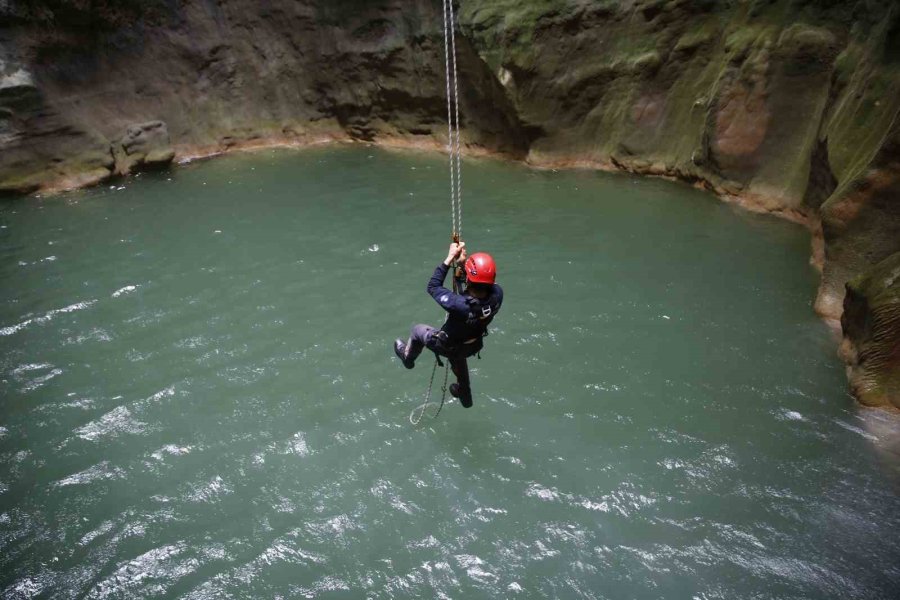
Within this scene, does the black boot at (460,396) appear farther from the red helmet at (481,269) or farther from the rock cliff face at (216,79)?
the rock cliff face at (216,79)

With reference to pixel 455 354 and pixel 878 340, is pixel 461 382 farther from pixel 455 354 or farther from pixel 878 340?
pixel 878 340

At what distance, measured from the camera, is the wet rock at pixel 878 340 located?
6113 millimetres

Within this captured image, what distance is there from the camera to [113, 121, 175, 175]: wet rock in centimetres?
1404

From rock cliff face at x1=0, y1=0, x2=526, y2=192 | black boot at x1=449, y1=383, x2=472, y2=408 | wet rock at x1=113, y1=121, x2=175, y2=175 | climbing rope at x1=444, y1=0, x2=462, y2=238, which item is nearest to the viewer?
black boot at x1=449, y1=383, x2=472, y2=408

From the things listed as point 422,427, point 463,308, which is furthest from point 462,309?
point 422,427

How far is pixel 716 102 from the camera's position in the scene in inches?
468

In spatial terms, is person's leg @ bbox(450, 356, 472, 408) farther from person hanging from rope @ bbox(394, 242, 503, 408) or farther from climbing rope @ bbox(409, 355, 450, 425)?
climbing rope @ bbox(409, 355, 450, 425)

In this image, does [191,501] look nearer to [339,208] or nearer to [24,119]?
[339,208]

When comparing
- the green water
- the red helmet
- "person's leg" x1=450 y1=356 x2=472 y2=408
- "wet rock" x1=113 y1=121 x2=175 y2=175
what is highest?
the red helmet

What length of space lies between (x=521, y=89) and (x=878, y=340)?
32.7ft

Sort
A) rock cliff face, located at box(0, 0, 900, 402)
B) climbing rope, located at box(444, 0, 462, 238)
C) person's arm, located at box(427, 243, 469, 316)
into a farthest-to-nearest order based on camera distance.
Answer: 1. rock cliff face, located at box(0, 0, 900, 402)
2. climbing rope, located at box(444, 0, 462, 238)
3. person's arm, located at box(427, 243, 469, 316)

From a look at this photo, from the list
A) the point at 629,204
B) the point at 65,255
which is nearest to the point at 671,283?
the point at 629,204

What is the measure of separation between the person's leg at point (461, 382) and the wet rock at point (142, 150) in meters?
11.7

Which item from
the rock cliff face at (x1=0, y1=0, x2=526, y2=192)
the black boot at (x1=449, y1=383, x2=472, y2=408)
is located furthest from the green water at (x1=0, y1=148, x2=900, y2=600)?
the rock cliff face at (x1=0, y1=0, x2=526, y2=192)
